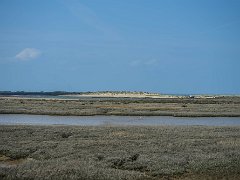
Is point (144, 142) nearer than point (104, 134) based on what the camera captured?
Yes

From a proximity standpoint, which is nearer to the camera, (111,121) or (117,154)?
(117,154)

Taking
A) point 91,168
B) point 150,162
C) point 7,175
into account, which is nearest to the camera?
point 7,175

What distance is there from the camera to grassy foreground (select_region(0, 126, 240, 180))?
19.6 m

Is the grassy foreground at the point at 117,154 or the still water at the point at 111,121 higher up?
the still water at the point at 111,121

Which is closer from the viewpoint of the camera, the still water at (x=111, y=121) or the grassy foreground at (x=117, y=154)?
the grassy foreground at (x=117, y=154)

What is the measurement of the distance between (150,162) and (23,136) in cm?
1308

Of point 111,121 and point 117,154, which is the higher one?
point 111,121

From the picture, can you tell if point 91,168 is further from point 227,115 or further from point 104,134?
point 227,115

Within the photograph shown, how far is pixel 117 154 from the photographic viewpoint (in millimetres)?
23531

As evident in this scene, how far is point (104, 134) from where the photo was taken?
106ft

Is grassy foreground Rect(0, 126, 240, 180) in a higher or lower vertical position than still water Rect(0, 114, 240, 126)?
lower

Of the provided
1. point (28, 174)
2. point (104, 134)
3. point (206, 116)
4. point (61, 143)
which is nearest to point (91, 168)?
point (28, 174)

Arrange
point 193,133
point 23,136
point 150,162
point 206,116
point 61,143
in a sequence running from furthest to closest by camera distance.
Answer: point 206,116, point 193,133, point 23,136, point 61,143, point 150,162

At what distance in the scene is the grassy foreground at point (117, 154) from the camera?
64.2 ft
